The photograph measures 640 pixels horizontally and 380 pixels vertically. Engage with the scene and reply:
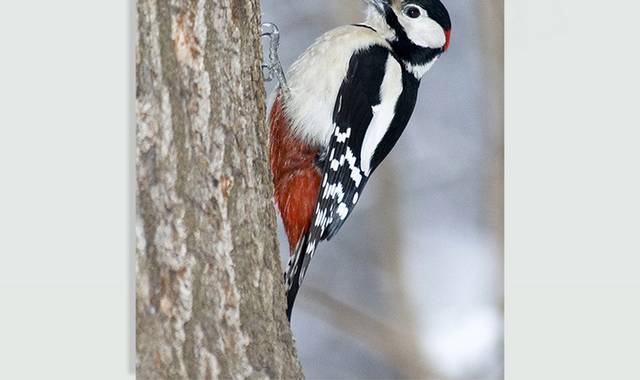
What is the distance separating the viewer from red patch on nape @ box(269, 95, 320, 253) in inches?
94.5

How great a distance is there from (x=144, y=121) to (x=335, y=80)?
0.57 m

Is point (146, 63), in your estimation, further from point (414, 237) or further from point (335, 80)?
point (414, 237)

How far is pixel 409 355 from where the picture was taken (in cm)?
254

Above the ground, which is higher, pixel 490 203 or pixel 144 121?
pixel 144 121

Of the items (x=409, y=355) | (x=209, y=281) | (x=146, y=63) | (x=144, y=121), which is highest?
(x=146, y=63)

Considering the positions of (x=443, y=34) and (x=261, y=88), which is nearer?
(x=261, y=88)

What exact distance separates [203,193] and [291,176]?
40cm

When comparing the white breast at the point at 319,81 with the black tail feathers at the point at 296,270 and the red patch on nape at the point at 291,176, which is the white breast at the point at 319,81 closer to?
the red patch on nape at the point at 291,176

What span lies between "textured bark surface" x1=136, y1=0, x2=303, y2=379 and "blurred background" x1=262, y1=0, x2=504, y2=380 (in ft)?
0.95

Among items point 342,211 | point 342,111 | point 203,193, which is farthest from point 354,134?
point 203,193

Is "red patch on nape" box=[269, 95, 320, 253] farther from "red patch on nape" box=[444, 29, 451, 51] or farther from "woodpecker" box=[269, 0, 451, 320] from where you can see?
"red patch on nape" box=[444, 29, 451, 51]

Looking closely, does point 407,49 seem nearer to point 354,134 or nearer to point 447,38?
point 447,38

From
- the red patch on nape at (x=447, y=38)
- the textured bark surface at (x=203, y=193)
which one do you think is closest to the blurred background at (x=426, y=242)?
the red patch on nape at (x=447, y=38)
